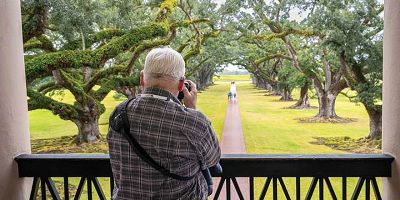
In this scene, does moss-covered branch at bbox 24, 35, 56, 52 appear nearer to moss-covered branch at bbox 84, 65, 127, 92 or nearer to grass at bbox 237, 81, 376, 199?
moss-covered branch at bbox 84, 65, 127, 92

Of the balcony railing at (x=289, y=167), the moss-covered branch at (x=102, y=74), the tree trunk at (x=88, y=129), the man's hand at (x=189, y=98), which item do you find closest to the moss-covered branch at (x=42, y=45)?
the moss-covered branch at (x=102, y=74)

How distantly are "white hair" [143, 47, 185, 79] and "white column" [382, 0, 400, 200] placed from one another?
1019mm

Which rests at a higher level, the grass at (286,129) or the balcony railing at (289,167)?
the balcony railing at (289,167)

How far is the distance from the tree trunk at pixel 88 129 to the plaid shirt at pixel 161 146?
20.1 feet

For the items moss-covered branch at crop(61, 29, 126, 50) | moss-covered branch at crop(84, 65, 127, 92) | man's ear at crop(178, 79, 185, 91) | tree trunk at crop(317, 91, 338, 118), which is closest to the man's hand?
man's ear at crop(178, 79, 185, 91)

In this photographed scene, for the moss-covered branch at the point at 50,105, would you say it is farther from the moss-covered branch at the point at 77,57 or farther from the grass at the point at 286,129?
the grass at the point at 286,129

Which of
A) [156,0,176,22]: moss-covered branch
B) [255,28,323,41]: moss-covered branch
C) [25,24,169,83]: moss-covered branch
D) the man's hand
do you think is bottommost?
the man's hand

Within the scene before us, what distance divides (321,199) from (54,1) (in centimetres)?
403

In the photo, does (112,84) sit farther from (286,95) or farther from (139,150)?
(139,150)

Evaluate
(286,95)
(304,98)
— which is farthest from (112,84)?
(304,98)

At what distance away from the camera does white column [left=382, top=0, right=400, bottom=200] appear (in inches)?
63.7

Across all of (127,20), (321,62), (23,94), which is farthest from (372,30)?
(23,94)

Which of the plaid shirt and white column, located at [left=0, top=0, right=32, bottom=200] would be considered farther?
white column, located at [left=0, top=0, right=32, bottom=200]

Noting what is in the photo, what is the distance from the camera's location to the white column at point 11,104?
1.74 metres
